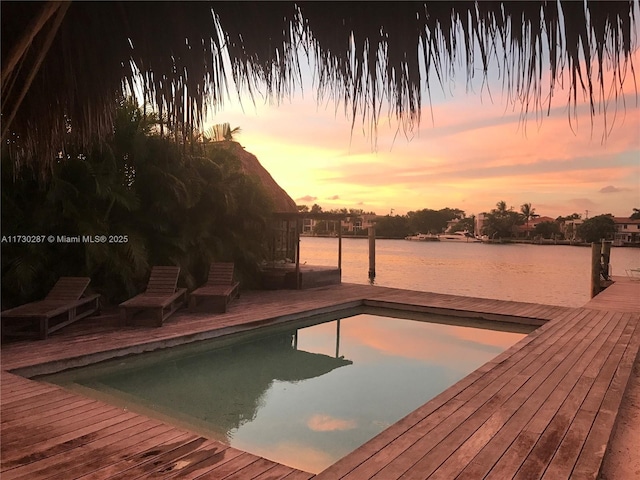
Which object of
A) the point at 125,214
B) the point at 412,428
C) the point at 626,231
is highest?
the point at 125,214

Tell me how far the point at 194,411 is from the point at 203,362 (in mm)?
1522

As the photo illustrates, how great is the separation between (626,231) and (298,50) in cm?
8238

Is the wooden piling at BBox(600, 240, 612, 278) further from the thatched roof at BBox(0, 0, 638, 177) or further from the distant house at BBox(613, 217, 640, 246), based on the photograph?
the distant house at BBox(613, 217, 640, 246)

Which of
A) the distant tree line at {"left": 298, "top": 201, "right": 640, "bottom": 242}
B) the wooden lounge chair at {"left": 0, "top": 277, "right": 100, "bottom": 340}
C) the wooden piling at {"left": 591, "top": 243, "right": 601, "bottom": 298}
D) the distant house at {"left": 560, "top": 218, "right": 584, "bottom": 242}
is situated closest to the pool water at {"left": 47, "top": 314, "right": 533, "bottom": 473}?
the wooden lounge chair at {"left": 0, "top": 277, "right": 100, "bottom": 340}

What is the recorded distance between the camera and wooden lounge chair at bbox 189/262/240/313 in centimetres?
812

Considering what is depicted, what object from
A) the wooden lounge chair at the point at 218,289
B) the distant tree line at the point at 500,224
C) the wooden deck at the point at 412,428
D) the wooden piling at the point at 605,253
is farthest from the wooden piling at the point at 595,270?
the distant tree line at the point at 500,224

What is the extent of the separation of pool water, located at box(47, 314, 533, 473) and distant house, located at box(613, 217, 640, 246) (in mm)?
72990

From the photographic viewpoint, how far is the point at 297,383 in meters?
6.01

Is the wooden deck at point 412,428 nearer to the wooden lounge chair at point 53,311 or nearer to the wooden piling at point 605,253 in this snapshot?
the wooden lounge chair at point 53,311

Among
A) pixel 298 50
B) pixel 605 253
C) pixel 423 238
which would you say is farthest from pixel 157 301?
pixel 423 238

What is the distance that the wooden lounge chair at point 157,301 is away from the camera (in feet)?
22.5

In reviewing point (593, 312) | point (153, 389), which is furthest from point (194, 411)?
point (593, 312)

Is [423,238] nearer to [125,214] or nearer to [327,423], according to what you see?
[125,214]

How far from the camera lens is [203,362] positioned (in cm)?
632
